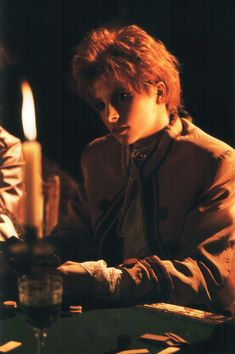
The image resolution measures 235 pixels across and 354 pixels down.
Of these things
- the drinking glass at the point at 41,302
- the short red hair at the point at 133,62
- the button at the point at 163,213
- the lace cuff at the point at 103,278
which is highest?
the short red hair at the point at 133,62

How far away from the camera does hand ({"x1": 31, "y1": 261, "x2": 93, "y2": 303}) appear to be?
7.00 feet

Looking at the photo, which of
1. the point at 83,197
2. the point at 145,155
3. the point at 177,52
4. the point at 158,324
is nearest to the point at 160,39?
the point at 177,52

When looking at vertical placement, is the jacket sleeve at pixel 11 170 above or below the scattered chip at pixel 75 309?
above

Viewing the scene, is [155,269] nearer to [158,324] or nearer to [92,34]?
[158,324]

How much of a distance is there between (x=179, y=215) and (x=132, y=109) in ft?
1.93

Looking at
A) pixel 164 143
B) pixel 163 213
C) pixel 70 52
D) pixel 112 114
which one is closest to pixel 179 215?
pixel 163 213

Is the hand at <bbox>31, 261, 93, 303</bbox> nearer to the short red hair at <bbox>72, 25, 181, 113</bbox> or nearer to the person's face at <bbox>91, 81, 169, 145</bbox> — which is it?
the person's face at <bbox>91, 81, 169, 145</bbox>

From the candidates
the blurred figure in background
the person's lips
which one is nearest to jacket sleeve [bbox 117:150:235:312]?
the person's lips

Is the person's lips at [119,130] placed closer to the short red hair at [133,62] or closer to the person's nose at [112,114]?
the person's nose at [112,114]

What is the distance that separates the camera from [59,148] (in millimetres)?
3436

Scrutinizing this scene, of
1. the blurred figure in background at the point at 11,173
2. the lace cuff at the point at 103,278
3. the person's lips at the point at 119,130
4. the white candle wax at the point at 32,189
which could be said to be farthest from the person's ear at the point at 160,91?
the white candle wax at the point at 32,189

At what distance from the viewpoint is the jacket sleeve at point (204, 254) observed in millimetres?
2293

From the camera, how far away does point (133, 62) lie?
268 centimetres

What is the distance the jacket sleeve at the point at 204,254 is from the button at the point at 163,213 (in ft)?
0.42
